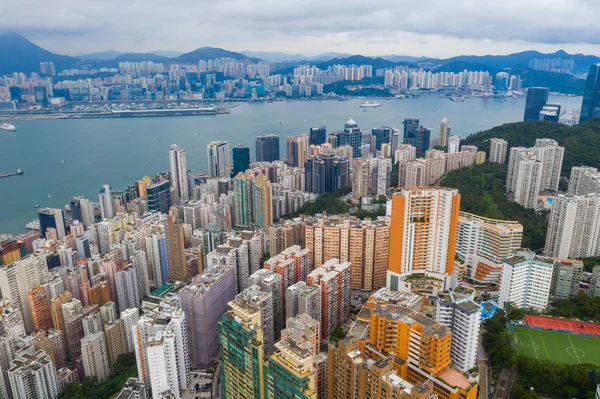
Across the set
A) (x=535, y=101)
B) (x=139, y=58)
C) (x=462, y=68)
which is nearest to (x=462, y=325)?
(x=535, y=101)

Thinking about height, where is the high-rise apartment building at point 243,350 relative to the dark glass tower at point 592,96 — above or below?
below

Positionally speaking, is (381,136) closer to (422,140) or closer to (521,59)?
(422,140)

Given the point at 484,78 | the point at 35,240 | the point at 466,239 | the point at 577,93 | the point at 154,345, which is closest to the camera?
the point at 154,345

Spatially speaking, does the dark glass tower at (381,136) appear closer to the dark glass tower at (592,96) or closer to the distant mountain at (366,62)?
the dark glass tower at (592,96)

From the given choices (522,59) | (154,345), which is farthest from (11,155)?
(522,59)

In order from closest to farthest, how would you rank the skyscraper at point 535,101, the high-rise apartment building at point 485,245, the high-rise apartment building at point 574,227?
1. the high-rise apartment building at point 485,245
2. the high-rise apartment building at point 574,227
3. the skyscraper at point 535,101

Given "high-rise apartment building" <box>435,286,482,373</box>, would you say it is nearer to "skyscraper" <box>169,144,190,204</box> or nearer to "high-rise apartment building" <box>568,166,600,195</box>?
"high-rise apartment building" <box>568,166,600,195</box>

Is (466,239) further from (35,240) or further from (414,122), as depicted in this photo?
(414,122)

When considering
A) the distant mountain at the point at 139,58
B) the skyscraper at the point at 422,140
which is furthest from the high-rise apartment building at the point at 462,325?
the distant mountain at the point at 139,58
